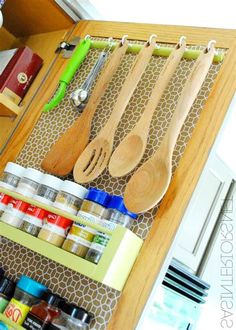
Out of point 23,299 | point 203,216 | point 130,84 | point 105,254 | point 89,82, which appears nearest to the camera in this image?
point 105,254

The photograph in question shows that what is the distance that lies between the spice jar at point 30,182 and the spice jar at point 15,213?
0.10 feet

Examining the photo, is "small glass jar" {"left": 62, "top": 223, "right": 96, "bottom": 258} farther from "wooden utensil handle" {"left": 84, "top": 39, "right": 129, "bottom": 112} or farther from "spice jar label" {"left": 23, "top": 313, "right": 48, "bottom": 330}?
"wooden utensil handle" {"left": 84, "top": 39, "right": 129, "bottom": 112}

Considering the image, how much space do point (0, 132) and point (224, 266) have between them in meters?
1.49

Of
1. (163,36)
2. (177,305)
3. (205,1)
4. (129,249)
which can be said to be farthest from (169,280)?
(205,1)

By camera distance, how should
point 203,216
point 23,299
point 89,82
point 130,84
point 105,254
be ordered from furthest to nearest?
1. point 203,216
2. point 89,82
3. point 130,84
4. point 23,299
5. point 105,254

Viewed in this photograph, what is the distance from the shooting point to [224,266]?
1.96 meters

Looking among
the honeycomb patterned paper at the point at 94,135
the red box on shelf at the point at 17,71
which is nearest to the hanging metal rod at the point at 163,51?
the honeycomb patterned paper at the point at 94,135

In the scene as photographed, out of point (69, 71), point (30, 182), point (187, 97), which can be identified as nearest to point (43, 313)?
point (30, 182)

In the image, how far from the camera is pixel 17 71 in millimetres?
1008

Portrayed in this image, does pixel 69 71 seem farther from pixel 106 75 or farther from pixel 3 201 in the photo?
pixel 3 201

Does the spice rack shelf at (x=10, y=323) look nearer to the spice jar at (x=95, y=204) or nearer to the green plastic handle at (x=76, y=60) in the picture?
the spice jar at (x=95, y=204)

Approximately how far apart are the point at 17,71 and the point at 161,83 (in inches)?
18.3

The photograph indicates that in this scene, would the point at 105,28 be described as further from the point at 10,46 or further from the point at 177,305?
the point at 177,305

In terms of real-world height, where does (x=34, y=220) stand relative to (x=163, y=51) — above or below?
below
